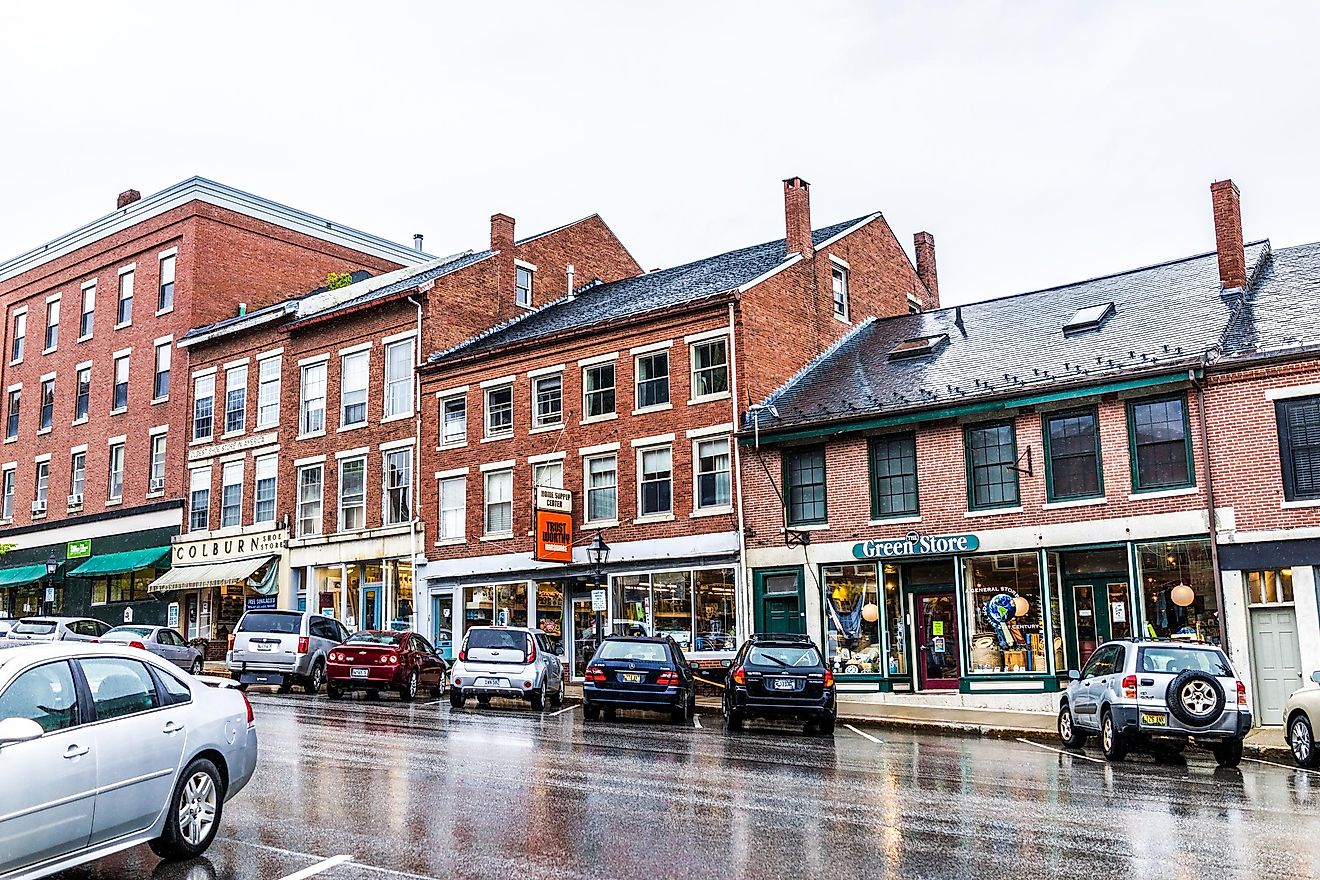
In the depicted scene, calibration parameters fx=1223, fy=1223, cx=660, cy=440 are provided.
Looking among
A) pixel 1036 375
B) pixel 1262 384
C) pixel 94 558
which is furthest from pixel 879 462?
pixel 94 558

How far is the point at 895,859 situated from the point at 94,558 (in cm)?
4120

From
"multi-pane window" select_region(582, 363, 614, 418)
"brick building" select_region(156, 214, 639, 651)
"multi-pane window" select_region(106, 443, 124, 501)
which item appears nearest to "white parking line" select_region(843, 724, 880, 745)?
"multi-pane window" select_region(582, 363, 614, 418)

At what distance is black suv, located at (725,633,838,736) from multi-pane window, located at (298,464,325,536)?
2101 cm

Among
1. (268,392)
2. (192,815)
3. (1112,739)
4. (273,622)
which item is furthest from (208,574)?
(192,815)

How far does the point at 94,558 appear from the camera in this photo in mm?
43656

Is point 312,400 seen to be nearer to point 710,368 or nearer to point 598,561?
point 598,561

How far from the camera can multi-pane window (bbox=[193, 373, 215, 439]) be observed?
1651 inches

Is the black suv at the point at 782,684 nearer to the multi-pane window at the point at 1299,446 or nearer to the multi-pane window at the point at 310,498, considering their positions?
the multi-pane window at the point at 1299,446

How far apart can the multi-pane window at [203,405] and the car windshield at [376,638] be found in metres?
18.6

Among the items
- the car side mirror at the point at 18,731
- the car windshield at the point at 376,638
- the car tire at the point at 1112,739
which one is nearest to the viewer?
the car side mirror at the point at 18,731

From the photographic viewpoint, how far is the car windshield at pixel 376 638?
25531mm

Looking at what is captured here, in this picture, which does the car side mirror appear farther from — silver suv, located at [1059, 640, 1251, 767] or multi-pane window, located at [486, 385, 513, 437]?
multi-pane window, located at [486, 385, 513, 437]

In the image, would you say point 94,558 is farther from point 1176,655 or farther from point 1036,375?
point 1176,655

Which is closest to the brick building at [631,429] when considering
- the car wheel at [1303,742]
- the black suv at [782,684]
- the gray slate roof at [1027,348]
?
the gray slate roof at [1027,348]
